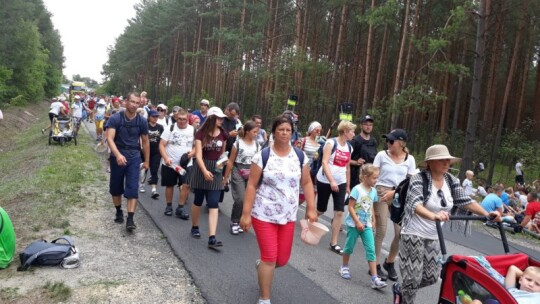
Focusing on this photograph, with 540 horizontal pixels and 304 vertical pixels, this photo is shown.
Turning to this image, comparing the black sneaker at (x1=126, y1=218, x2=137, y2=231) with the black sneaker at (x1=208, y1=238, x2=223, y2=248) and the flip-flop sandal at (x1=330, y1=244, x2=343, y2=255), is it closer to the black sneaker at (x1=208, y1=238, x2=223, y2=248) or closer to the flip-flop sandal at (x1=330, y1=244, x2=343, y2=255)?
the black sneaker at (x1=208, y1=238, x2=223, y2=248)

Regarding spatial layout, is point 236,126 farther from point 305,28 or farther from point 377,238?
point 305,28

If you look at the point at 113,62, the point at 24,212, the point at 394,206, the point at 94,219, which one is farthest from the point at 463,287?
the point at 113,62

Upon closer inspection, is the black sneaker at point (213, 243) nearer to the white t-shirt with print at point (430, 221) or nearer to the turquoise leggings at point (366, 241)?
the turquoise leggings at point (366, 241)

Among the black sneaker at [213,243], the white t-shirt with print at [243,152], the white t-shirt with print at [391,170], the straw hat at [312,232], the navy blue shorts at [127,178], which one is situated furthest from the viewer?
the white t-shirt with print at [243,152]

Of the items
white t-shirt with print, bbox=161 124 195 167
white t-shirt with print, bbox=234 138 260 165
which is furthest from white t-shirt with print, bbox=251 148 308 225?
white t-shirt with print, bbox=161 124 195 167

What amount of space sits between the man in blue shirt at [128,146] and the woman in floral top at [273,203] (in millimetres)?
2853

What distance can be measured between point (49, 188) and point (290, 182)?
273 inches

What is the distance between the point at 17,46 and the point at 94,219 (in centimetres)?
3743

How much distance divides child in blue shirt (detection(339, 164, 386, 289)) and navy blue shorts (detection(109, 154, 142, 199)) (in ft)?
10.5

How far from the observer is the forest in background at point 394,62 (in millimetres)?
18922

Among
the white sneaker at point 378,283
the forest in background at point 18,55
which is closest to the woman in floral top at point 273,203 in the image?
the white sneaker at point 378,283

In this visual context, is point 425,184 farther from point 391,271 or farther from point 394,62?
point 394,62

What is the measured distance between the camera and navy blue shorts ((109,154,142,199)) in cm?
652

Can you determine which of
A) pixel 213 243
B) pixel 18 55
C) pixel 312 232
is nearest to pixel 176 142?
pixel 213 243
